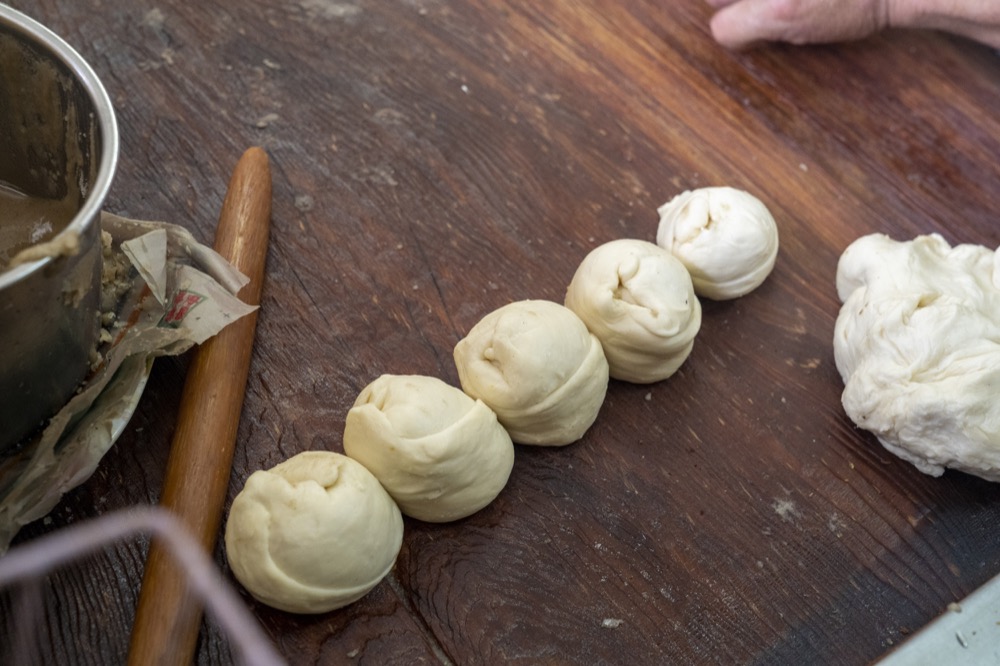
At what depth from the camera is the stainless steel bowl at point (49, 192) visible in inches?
34.4

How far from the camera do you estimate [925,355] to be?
3.95 feet

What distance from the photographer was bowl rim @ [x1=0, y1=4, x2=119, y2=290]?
0.83 metres

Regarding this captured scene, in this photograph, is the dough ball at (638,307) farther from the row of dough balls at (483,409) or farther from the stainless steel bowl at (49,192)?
the stainless steel bowl at (49,192)

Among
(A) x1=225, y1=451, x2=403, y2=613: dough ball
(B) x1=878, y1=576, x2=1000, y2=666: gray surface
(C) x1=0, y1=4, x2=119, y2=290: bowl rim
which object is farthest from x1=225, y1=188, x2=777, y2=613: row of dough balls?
(B) x1=878, y1=576, x2=1000, y2=666: gray surface

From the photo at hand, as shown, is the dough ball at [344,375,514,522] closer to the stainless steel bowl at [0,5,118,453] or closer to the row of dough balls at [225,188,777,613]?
the row of dough balls at [225,188,777,613]

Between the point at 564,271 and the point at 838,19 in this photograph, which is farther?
the point at 838,19

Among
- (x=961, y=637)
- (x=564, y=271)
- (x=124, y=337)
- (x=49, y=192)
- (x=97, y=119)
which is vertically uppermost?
(x=97, y=119)

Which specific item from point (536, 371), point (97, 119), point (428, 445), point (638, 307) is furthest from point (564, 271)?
point (97, 119)

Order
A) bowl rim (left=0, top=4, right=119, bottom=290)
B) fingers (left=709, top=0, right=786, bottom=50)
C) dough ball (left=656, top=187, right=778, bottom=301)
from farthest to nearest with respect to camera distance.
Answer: fingers (left=709, top=0, right=786, bottom=50) < dough ball (left=656, top=187, right=778, bottom=301) < bowl rim (left=0, top=4, right=119, bottom=290)

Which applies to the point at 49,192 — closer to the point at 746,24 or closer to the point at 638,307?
the point at 638,307

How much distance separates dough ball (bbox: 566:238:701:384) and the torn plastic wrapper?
476mm

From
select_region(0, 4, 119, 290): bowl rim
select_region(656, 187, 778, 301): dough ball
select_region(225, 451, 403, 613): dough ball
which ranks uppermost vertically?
select_region(0, 4, 119, 290): bowl rim

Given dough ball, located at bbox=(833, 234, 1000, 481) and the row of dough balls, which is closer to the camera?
the row of dough balls

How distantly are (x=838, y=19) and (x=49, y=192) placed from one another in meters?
1.49
